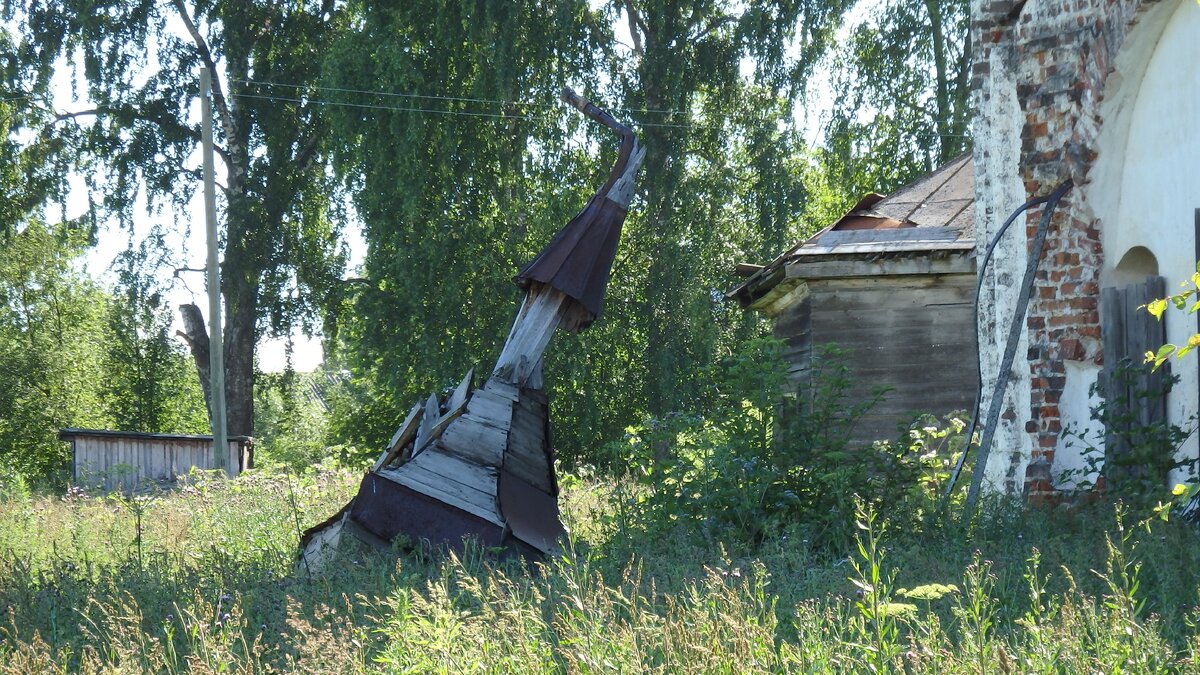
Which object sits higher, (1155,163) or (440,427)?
(1155,163)

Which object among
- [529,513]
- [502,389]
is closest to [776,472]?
[529,513]

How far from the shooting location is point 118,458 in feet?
71.2

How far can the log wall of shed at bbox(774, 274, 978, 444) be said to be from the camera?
1242 cm

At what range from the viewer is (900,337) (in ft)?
41.1

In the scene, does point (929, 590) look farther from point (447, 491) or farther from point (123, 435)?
point (123, 435)

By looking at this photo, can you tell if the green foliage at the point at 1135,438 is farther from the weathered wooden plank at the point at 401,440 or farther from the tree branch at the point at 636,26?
the tree branch at the point at 636,26

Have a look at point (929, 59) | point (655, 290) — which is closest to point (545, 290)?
point (655, 290)

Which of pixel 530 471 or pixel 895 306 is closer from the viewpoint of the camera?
pixel 530 471

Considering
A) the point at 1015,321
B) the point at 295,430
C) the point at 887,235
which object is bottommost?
the point at 295,430

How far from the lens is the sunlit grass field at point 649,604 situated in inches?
134

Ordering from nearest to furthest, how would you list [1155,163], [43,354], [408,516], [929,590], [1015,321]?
[929,590], [408,516], [1155,163], [1015,321], [43,354]

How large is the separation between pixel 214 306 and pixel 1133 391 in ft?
45.0

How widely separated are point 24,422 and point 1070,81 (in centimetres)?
2997

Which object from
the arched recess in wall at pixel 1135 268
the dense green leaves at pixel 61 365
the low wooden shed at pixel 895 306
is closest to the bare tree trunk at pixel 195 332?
the dense green leaves at pixel 61 365
